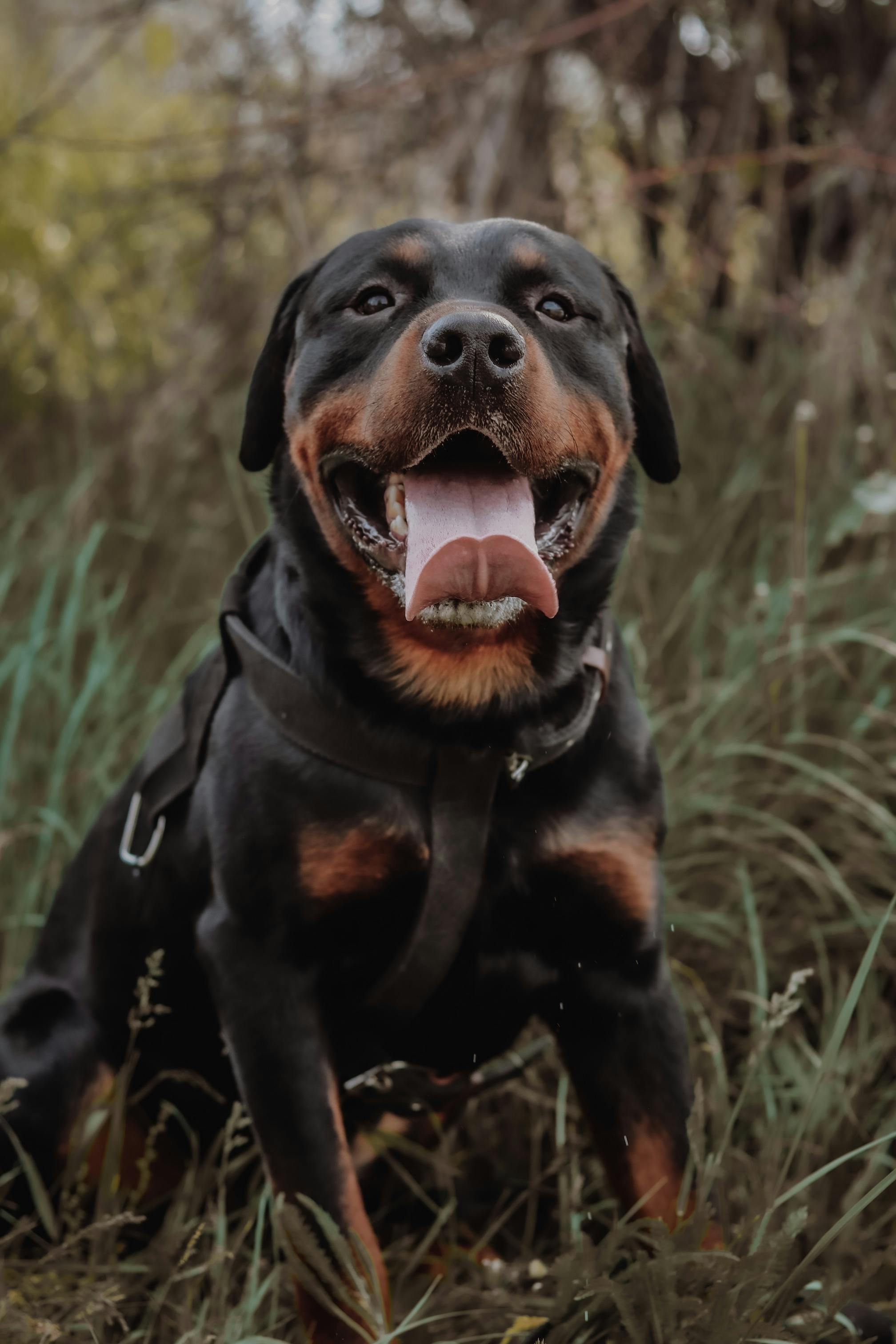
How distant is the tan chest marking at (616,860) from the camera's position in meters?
1.89

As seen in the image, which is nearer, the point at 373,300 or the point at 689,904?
the point at 373,300

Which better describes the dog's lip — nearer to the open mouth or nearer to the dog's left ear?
the open mouth

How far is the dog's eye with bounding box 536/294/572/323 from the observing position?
201 centimetres

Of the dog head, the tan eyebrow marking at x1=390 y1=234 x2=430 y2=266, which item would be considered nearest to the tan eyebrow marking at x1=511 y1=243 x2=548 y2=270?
the dog head

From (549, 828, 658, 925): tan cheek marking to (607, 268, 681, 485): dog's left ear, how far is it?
2.09 feet

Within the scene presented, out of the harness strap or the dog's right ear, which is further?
the dog's right ear

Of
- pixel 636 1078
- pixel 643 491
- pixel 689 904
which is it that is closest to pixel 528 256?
pixel 636 1078

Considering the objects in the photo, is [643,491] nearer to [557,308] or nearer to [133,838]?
[557,308]

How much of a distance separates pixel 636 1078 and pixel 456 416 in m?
0.97

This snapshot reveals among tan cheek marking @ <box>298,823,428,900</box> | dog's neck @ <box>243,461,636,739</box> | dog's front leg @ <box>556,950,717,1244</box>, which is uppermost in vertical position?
dog's neck @ <box>243,461,636,739</box>

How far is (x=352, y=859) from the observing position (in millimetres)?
1821

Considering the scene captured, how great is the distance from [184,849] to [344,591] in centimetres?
47

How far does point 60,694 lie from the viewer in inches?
120

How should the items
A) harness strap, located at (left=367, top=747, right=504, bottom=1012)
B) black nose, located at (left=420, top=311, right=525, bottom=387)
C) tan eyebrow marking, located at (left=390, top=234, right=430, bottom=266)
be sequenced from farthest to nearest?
tan eyebrow marking, located at (left=390, top=234, right=430, bottom=266), harness strap, located at (left=367, top=747, right=504, bottom=1012), black nose, located at (left=420, top=311, right=525, bottom=387)
